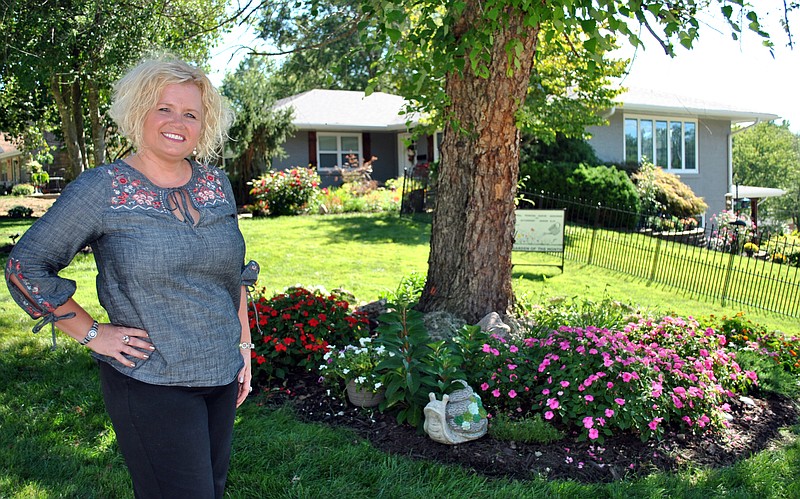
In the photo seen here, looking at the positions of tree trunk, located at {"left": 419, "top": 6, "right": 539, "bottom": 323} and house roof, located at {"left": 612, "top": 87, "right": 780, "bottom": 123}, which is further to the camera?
house roof, located at {"left": 612, "top": 87, "right": 780, "bottom": 123}

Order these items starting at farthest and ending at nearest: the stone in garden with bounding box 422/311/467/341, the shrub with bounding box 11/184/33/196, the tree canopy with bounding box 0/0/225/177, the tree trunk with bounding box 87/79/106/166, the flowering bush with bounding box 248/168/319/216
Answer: the shrub with bounding box 11/184/33/196 < the flowering bush with bounding box 248/168/319/216 < the tree trunk with bounding box 87/79/106/166 < the tree canopy with bounding box 0/0/225/177 < the stone in garden with bounding box 422/311/467/341

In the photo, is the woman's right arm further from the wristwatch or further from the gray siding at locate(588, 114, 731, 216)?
the gray siding at locate(588, 114, 731, 216)

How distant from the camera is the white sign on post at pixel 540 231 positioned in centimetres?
967

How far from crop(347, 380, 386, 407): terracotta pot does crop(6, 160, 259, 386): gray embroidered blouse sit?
2.17m

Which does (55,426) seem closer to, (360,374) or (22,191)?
(360,374)

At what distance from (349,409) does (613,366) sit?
1.67 meters

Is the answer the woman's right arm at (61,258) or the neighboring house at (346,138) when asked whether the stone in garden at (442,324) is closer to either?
the woman's right arm at (61,258)

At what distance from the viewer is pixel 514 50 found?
16.7ft

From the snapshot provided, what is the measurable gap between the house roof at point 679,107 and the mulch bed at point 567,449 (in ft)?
50.1

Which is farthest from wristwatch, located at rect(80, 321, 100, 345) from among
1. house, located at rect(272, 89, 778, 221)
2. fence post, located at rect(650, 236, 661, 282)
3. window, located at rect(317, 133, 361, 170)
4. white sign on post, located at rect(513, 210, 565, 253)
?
window, located at rect(317, 133, 361, 170)

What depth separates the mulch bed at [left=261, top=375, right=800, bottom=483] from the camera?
3496mm

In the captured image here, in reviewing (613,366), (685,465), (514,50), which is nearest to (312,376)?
(613,366)

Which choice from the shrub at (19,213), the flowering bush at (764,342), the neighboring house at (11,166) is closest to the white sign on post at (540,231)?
the flowering bush at (764,342)

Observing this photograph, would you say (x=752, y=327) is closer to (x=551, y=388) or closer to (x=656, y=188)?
(x=551, y=388)
